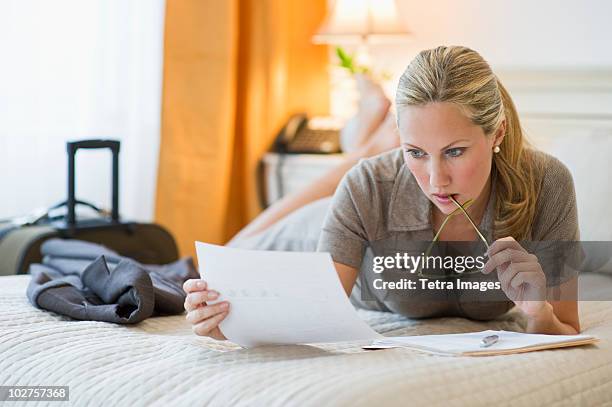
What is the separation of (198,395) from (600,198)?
3.75ft

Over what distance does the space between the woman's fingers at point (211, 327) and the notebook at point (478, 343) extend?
0.20 metres

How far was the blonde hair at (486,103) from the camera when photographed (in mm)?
1383

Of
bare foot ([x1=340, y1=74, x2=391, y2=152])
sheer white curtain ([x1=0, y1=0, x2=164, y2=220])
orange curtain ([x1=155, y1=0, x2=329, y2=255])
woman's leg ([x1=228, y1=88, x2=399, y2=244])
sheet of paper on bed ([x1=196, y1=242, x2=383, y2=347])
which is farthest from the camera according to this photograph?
orange curtain ([x1=155, y1=0, x2=329, y2=255])

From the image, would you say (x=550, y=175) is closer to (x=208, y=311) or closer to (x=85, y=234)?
(x=208, y=311)

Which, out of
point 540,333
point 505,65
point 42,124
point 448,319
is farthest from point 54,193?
point 540,333

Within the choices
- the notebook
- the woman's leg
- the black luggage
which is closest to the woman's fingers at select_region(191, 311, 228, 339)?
the notebook

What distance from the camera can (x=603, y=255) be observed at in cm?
194

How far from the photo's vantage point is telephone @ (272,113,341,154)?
3.17 meters

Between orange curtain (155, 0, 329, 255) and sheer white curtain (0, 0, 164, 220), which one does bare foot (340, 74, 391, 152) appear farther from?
sheer white curtain (0, 0, 164, 220)

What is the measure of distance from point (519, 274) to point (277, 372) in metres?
0.39

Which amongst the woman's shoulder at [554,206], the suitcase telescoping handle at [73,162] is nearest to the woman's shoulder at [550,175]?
the woman's shoulder at [554,206]

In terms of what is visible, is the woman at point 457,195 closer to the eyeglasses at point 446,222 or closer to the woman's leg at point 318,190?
the eyeglasses at point 446,222

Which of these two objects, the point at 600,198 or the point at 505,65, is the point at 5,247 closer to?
the point at 600,198

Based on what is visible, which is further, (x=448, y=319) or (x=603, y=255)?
(x=603, y=255)
